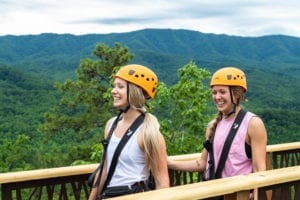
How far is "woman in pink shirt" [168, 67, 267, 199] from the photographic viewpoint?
2.94 metres

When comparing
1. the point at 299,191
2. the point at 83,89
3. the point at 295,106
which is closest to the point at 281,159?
the point at 299,191

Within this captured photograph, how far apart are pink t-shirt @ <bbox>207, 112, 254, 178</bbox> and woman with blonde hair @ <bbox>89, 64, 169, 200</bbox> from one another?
384 millimetres

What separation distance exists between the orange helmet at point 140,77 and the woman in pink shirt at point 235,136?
42 centimetres

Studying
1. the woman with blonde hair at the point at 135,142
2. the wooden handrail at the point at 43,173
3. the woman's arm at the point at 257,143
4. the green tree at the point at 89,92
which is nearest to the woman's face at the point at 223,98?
the woman's arm at the point at 257,143

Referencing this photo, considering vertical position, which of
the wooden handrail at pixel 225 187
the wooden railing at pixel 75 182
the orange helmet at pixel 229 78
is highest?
the orange helmet at pixel 229 78

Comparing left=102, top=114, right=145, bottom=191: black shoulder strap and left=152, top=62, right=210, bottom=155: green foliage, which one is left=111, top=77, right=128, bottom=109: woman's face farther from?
left=152, top=62, right=210, bottom=155: green foliage

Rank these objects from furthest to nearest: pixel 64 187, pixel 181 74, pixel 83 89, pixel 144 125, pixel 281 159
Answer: pixel 83 89 → pixel 181 74 → pixel 281 159 → pixel 64 187 → pixel 144 125

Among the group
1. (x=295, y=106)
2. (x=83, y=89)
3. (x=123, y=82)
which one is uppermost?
(x=123, y=82)

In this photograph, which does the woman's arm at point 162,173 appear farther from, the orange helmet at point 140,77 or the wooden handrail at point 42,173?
the wooden handrail at point 42,173

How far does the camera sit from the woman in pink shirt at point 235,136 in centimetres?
294

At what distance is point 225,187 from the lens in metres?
2.45

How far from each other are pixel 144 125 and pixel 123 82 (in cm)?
25

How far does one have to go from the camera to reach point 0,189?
328 cm

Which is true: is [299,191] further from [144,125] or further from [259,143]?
[144,125]
